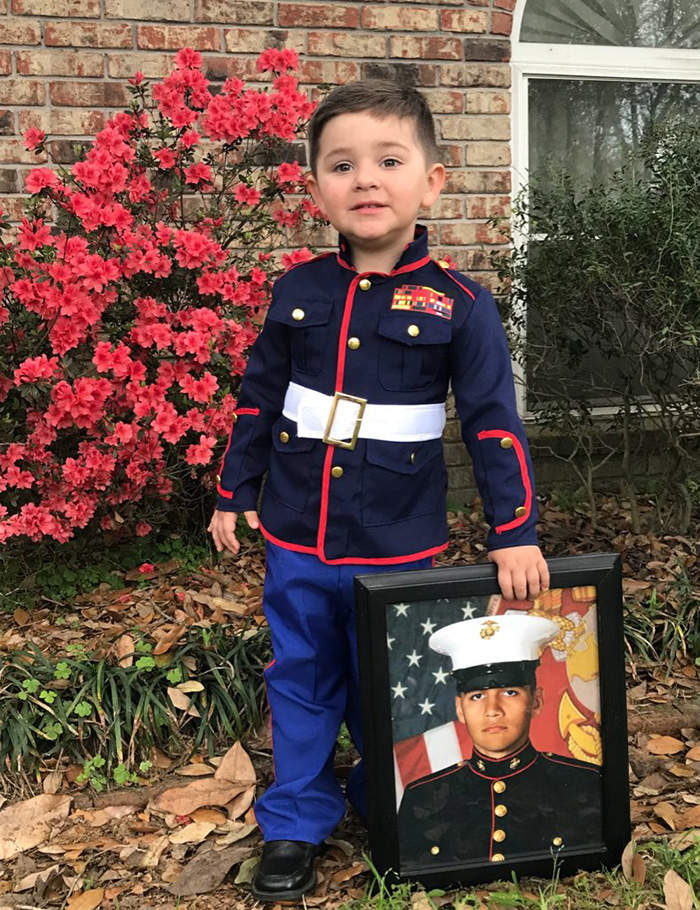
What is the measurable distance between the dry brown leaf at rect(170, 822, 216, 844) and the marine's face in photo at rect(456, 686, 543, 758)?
74 centimetres

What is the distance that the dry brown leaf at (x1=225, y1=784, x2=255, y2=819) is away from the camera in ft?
7.57

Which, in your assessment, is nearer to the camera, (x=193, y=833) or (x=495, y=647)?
(x=495, y=647)

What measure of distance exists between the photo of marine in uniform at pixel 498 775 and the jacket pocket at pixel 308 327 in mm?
595

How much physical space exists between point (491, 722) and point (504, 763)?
90mm

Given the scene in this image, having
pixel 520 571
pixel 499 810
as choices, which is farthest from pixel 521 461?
pixel 499 810

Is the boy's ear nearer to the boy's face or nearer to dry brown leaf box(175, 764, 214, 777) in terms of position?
the boy's face

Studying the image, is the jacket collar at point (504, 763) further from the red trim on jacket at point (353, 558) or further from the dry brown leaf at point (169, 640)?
the dry brown leaf at point (169, 640)

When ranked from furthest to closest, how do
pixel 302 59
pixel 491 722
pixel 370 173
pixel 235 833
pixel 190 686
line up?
1. pixel 302 59
2. pixel 190 686
3. pixel 235 833
4. pixel 491 722
5. pixel 370 173

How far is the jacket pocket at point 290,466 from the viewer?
1.93 m

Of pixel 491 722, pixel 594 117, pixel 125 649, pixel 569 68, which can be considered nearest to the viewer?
pixel 491 722

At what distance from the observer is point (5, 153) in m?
3.65

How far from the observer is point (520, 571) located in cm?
183

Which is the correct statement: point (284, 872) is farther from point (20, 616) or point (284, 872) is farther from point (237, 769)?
point (20, 616)

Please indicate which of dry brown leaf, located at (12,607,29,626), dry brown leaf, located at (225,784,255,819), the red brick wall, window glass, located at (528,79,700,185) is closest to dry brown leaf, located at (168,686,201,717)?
dry brown leaf, located at (225,784,255,819)
